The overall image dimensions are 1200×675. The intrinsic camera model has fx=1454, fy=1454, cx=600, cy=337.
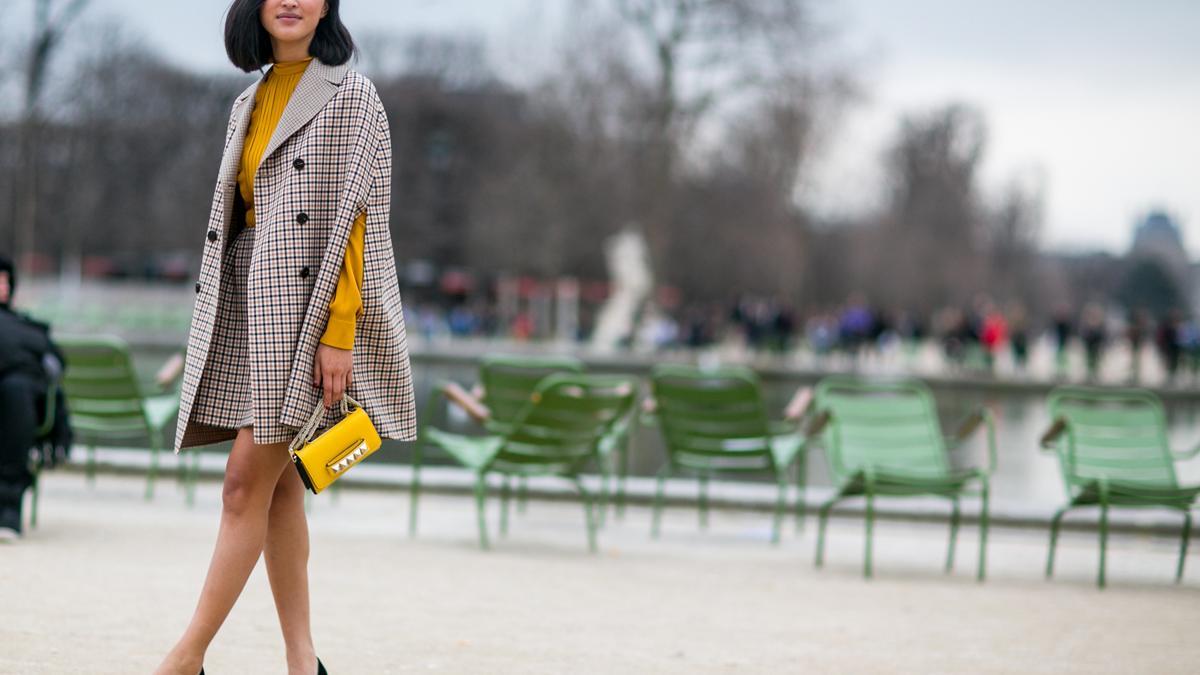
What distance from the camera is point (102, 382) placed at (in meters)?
9.19

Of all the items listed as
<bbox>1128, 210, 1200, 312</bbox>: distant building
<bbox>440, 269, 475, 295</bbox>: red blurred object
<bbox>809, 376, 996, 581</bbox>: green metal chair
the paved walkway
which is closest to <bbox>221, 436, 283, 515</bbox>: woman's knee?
the paved walkway

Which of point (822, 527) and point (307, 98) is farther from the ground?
point (307, 98)

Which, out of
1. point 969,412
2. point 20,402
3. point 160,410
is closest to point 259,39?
point 20,402

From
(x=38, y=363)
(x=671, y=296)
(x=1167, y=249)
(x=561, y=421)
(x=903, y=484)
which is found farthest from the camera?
(x=1167, y=249)

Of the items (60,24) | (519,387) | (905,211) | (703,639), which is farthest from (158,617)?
(905,211)

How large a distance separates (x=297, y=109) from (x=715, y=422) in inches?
208

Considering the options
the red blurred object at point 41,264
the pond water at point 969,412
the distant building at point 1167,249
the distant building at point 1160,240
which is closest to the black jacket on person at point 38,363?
the pond water at point 969,412

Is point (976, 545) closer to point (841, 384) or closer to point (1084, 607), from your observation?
point (841, 384)

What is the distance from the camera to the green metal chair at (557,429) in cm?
789

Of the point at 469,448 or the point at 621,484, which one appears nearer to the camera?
the point at 469,448

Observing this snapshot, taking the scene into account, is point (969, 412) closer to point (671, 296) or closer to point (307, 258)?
point (307, 258)

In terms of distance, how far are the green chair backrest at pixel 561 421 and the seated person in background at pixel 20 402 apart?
234 centimetres

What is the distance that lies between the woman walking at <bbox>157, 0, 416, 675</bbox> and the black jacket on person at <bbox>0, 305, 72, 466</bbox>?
3950mm

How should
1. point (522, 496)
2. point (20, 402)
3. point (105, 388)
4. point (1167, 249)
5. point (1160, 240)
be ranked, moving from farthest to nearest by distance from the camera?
point (1160, 240), point (1167, 249), point (522, 496), point (105, 388), point (20, 402)
